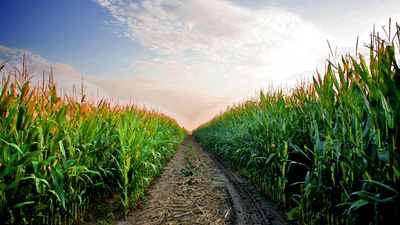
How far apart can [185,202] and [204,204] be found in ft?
1.15

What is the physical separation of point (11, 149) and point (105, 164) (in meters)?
1.34

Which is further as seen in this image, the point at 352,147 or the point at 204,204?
the point at 204,204

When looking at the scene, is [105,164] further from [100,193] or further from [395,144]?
[395,144]

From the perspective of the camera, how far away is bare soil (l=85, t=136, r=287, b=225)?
3.26m

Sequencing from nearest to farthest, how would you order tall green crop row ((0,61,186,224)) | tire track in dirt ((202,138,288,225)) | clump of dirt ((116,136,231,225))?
tall green crop row ((0,61,186,224))
tire track in dirt ((202,138,288,225))
clump of dirt ((116,136,231,225))

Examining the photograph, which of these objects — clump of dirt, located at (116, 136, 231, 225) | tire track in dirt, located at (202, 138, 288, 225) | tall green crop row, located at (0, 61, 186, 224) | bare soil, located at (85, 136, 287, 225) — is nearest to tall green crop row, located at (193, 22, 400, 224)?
tire track in dirt, located at (202, 138, 288, 225)

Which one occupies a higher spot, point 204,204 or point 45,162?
point 45,162

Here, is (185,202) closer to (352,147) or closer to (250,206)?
(250,206)

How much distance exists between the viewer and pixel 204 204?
391cm

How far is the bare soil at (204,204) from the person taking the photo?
3.26m

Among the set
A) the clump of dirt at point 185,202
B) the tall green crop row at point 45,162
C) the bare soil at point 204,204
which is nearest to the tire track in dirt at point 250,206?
the bare soil at point 204,204

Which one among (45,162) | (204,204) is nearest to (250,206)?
(204,204)

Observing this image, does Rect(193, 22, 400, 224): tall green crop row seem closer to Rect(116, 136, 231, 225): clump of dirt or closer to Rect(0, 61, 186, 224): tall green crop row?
Rect(116, 136, 231, 225): clump of dirt

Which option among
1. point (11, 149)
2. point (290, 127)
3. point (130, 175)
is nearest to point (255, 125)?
point (290, 127)
